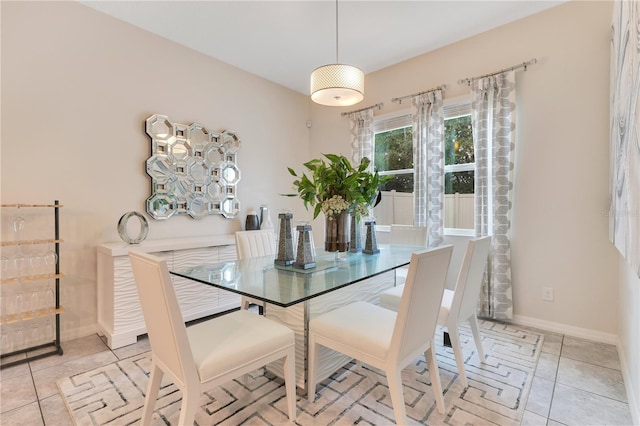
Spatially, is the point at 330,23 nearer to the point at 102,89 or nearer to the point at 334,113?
the point at 334,113

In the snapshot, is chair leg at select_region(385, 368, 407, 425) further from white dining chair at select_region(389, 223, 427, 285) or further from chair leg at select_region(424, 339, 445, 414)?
white dining chair at select_region(389, 223, 427, 285)

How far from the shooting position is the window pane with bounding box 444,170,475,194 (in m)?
3.24

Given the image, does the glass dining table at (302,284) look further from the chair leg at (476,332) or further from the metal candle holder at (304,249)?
the chair leg at (476,332)

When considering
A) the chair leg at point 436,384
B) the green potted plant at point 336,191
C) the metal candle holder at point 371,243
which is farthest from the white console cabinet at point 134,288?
the chair leg at point 436,384

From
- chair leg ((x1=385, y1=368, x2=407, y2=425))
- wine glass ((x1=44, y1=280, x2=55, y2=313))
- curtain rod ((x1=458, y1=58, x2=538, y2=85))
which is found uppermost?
curtain rod ((x1=458, y1=58, x2=538, y2=85))

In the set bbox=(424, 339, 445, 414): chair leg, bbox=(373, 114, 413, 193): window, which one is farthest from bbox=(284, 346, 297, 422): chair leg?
bbox=(373, 114, 413, 193): window

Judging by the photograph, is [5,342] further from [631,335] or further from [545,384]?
[631,335]

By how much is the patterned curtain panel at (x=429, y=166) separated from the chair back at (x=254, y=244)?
168 centimetres

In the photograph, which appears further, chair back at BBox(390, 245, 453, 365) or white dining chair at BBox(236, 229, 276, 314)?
white dining chair at BBox(236, 229, 276, 314)

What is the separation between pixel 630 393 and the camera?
1.71 m

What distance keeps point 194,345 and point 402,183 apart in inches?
120

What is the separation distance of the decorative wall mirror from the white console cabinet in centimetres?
49

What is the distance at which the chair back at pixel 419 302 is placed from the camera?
53.3 inches

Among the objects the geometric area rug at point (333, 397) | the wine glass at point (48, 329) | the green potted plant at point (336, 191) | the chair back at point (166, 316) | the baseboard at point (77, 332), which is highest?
the green potted plant at point (336, 191)
